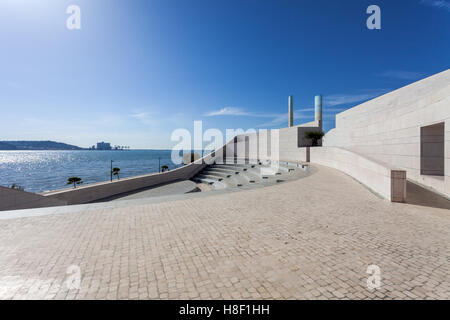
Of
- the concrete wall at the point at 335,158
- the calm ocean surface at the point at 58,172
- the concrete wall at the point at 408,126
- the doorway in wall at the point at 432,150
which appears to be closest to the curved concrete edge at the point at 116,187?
the calm ocean surface at the point at 58,172

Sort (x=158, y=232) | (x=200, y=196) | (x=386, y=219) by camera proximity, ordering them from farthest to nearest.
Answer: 1. (x=200, y=196)
2. (x=386, y=219)
3. (x=158, y=232)

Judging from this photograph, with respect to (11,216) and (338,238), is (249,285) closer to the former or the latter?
(338,238)

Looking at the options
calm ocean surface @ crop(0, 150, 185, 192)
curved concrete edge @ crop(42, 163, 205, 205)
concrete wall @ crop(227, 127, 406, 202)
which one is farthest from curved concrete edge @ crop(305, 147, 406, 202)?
calm ocean surface @ crop(0, 150, 185, 192)

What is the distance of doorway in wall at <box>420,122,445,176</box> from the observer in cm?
869

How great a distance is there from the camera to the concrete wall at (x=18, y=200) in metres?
8.65

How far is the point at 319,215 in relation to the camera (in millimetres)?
5242

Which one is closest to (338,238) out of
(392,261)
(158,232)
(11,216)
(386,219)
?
(392,261)

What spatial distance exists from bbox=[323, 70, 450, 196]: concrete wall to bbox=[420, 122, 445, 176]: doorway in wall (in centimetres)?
11

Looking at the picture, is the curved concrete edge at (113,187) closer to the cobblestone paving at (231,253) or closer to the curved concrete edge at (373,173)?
the cobblestone paving at (231,253)

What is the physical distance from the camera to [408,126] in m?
9.77

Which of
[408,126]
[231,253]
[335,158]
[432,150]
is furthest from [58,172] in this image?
[432,150]

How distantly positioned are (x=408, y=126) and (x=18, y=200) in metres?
19.2
